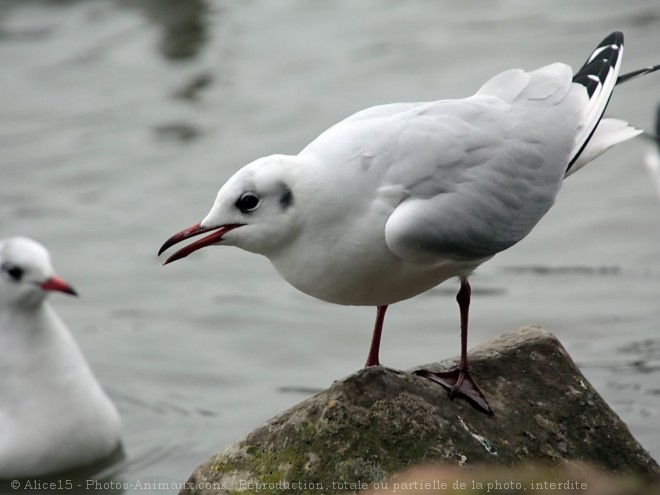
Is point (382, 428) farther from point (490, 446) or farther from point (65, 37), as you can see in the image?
point (65, 37)

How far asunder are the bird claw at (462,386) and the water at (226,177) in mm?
2061

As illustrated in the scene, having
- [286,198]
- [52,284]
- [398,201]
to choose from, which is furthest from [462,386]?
[52,284]

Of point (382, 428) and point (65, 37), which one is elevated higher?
point (382, 428)

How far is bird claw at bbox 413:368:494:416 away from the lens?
15.9 ft

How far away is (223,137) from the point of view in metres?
13.0

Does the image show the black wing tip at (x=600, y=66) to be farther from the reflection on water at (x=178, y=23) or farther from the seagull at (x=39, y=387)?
the reflection on water at (x=178, y=23)

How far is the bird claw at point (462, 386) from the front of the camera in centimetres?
485

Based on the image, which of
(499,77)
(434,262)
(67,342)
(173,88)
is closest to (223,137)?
(173,88)

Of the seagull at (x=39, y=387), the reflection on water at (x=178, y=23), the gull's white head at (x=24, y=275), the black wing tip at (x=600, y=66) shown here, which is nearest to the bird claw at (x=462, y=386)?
the black wing tip at (x=600, y=66)

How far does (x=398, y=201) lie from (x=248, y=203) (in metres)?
0.56

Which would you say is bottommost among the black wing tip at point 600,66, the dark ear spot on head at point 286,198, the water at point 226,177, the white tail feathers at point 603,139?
the water at point 226,177

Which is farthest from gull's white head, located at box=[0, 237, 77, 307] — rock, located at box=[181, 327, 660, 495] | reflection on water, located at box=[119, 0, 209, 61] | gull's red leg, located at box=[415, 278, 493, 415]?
reflection on water, located at box=[119, 0, 209, 61]

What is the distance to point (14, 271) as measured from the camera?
24.6 ft

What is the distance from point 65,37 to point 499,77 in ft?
37.1
